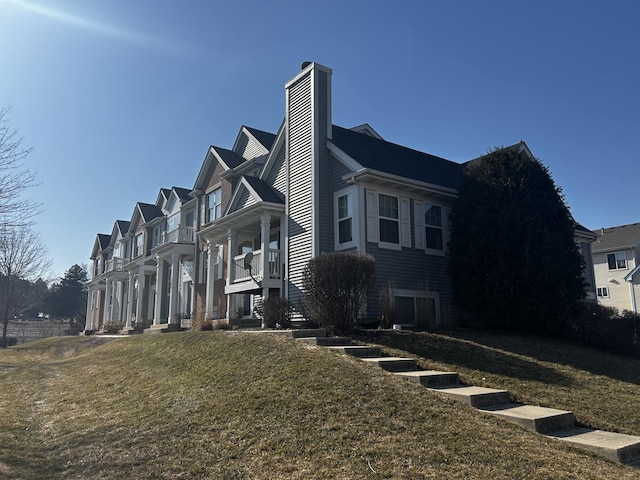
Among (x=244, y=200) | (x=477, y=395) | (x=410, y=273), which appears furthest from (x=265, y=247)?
(x=477, y=395)

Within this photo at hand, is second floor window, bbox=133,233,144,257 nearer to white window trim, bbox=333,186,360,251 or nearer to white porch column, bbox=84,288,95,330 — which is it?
white porch column, bbox=84,288,95,330

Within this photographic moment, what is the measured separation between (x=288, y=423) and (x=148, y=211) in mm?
31381

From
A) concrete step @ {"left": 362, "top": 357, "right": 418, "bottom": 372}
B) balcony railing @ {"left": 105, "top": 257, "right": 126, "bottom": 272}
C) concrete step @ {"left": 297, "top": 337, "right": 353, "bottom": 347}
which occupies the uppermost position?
balcony railing @ {"left": 105, "top": 257, "right": 126, "bottom": 272}

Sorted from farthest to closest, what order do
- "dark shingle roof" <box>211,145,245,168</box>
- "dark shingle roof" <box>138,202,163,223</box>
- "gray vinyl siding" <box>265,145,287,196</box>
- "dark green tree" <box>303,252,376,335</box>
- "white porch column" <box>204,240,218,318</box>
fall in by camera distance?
"dark shingle roof" <box>138,202,163,223</box>
"dark shingle roof" <box>211,145,245,168</box>
"white porch column" <box>204,240,218,318</box>
"gray vinyl siding" <box>265,145,287,196</box>
"dark green tree" <box>303,252,376,335</box>

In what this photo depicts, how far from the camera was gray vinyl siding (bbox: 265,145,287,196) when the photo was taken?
17975 mm

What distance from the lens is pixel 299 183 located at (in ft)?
53.4

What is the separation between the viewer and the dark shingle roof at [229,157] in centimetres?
2280

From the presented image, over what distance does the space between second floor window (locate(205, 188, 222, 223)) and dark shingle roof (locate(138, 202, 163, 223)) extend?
1043 centimetres

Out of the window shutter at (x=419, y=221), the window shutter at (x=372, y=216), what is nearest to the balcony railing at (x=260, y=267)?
the window shutter at (x=372, y=216)

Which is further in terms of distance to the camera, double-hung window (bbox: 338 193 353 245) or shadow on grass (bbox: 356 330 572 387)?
double-hung window (bbox: 338 193 353 245)

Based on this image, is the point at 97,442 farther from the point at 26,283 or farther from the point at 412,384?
the point at 26,283

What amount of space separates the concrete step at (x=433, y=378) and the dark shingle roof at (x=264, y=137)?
48.5 ft

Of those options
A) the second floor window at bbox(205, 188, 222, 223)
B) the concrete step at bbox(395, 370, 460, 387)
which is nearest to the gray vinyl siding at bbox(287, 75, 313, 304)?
the second floor window at bbox(205, 188, 222, 223)

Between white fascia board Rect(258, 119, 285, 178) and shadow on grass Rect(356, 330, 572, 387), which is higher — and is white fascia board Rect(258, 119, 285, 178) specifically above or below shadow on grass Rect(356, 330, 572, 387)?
above
